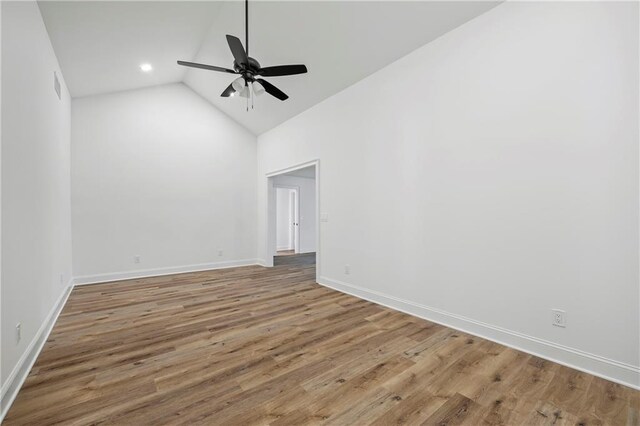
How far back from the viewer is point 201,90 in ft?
17.1

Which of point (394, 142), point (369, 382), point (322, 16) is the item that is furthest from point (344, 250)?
point (322, 16)

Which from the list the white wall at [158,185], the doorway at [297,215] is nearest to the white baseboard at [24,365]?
the white wall at [158,185]

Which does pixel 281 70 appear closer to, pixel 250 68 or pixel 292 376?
pixel 250 68

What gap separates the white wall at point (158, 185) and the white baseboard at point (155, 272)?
17mm

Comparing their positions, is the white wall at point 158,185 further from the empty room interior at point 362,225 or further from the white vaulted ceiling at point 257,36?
the white vaulted ceiling at point 257,36

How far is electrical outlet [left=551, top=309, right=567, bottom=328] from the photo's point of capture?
2029 mm

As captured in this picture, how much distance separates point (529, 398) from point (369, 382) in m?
0.95

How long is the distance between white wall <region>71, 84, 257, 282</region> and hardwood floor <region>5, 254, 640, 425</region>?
1.86 m

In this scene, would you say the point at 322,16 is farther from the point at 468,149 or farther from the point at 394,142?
the point at 468,149

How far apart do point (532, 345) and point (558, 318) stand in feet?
0.99

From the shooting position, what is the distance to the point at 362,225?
3648 mm

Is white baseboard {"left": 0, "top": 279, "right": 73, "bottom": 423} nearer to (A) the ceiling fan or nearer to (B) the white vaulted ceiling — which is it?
(A) the ceiling fan

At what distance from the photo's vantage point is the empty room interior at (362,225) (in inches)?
66.9

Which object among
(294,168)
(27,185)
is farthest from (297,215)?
(27,185)
